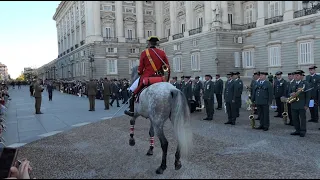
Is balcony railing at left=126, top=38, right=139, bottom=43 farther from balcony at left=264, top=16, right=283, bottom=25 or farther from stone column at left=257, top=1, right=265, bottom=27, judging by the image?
balcony at left=264, top=16, right=283, bottom=25

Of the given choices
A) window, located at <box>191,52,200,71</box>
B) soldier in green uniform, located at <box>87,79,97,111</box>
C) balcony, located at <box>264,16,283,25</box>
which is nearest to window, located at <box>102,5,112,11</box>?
window, located at <box>191,52,200,71</box>

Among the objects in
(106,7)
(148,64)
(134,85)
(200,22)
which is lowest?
(134,85)

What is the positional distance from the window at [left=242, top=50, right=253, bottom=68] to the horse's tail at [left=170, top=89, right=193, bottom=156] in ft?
99.7

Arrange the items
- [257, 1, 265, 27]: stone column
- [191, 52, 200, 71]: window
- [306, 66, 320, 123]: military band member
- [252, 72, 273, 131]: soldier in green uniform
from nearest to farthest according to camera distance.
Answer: [252, 72, 273, 131]: soldier in green uniform < [306, 66, 320, 123]: military band member < [257, 1, 265, 27]: stone column < [191, 52, 200, 71]: window

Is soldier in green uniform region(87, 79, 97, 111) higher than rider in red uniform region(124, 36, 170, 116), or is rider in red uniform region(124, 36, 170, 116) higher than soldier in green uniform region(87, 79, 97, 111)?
rider in red uniform region(124, 36, 170, 116)

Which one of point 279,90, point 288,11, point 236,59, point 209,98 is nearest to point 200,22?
point 236,59

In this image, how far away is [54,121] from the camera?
42.9 feet

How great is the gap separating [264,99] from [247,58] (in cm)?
2662

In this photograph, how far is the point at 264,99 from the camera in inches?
386

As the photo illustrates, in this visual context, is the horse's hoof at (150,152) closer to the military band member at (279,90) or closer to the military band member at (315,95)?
the military band member at (315,95)

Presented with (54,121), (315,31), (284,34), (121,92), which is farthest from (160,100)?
(284,34)

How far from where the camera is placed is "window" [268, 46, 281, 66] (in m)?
30.9

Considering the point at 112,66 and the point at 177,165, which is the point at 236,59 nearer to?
the point at 112,66

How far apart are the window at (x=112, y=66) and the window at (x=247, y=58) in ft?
64.9
